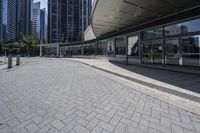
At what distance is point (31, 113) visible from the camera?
4.14 meters

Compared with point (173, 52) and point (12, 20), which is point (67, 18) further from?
point (173, 52)

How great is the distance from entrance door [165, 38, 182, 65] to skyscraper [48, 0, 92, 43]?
67.9 meters

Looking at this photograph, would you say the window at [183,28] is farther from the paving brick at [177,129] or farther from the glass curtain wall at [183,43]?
the paving brick at [177,129]

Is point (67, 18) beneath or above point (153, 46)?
above

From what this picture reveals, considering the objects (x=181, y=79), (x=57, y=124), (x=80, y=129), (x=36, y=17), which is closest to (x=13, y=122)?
(x=57, y=124)

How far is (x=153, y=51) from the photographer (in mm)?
14547

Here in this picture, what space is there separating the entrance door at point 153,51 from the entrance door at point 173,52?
70cm

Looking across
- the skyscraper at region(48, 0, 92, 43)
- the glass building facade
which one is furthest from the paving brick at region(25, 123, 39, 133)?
the skyscraper at region(48, 0, 92, 43)

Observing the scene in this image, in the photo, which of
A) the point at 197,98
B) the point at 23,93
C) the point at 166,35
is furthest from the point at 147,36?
the point at 23,93

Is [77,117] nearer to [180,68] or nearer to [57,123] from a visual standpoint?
[57,123]

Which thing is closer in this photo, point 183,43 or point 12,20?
point 183,43

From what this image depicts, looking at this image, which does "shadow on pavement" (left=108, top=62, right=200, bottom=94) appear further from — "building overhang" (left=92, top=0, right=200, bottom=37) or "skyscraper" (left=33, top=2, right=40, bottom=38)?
"skyscraper" (left=33, top=2, right=40, bottom=38)

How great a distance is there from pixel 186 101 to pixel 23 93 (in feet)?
19.0

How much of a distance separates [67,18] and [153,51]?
245 ft
